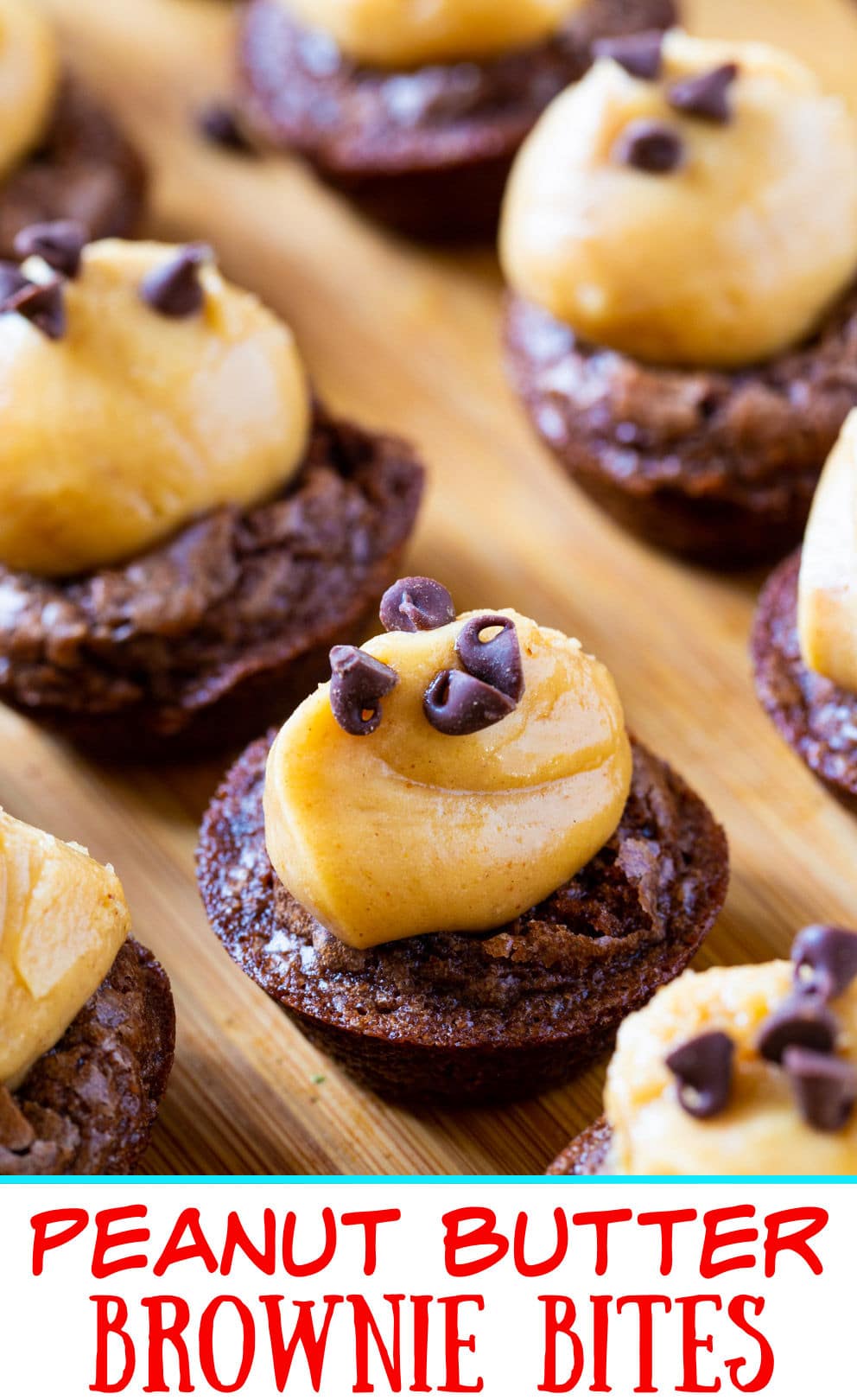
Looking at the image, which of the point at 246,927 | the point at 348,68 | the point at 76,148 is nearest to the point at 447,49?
the point at 348,68

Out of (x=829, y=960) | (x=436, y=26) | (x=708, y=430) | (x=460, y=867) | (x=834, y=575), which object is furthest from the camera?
(x=436, y=26)

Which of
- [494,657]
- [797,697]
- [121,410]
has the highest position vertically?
[121,410]

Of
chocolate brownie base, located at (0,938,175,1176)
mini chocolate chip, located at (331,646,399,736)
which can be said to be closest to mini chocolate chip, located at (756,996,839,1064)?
mini chocolate chip, located at (331,646,399,736)

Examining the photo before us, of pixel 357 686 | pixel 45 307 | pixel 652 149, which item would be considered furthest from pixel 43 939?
pixel 652 149

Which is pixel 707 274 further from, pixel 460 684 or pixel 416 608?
pixel 460 684

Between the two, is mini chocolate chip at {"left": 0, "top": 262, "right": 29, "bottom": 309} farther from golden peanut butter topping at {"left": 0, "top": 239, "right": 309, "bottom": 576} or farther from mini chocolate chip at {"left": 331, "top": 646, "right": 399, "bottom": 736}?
mini chocolate chip at {"left": 331, "top": 646, "right": 399, "bottom": 736}

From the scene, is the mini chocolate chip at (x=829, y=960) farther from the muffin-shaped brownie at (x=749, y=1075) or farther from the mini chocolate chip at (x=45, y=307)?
the mini chocolate chip at (x=45, y=307)
